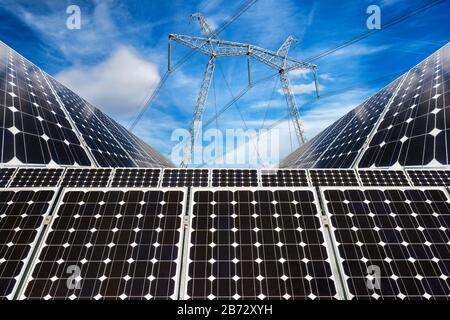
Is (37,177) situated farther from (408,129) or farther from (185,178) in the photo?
(408,129)

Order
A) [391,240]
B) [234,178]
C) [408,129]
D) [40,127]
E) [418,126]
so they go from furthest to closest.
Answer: [408,129], [40,127], [418,126], [234,178], [391,240]

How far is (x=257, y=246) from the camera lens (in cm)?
1386

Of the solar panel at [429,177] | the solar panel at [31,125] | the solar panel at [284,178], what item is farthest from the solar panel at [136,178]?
the solar panel at [429,177]

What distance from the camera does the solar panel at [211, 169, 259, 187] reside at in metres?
19.2

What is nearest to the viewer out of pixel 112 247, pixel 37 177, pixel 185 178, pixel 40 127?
pixel 112 247

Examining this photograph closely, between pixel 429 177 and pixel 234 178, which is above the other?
pixel 234 178

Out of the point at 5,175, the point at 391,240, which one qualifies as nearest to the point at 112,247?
the point at 5,175

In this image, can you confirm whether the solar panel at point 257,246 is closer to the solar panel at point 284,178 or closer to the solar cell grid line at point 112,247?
the solar cell grid line at point 112,247

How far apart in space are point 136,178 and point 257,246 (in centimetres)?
1062

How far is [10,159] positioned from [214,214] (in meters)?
16.3

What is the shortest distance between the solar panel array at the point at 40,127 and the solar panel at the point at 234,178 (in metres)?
13.4

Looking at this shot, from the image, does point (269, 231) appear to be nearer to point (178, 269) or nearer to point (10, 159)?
point (178, 269)

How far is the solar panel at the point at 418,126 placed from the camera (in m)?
21.3
